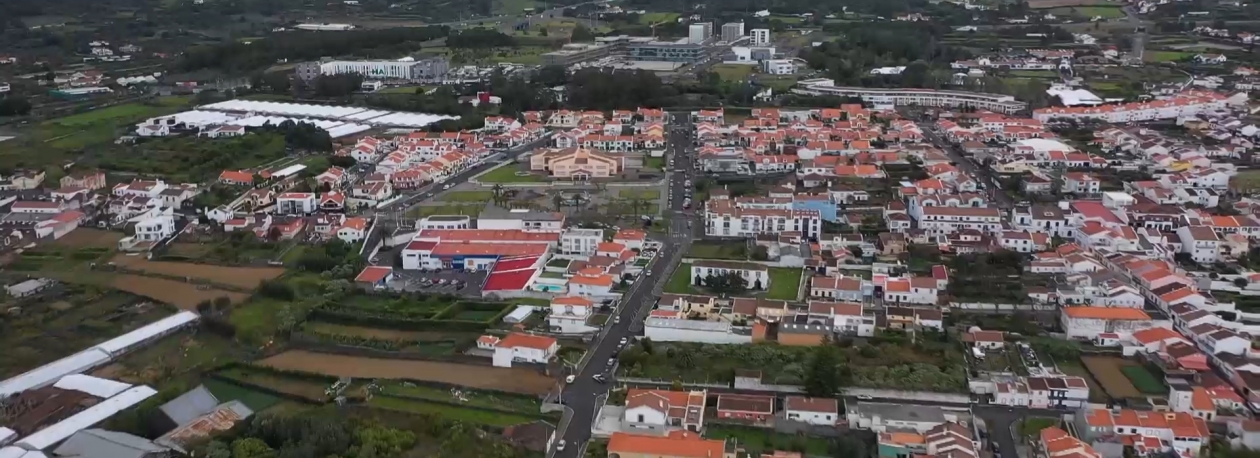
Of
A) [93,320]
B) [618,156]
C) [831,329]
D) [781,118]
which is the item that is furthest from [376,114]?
[831,329]

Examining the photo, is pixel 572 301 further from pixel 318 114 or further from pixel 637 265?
pixel 318 114

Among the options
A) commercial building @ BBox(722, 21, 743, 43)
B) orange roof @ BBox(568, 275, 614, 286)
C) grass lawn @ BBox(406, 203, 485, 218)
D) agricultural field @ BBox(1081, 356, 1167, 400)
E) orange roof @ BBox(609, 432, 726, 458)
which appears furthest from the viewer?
commercial building @ BBox(722, 21, 743, 43)

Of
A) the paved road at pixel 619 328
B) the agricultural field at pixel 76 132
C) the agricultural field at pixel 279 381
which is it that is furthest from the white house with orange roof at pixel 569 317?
the agricultural field at pixel 76 132

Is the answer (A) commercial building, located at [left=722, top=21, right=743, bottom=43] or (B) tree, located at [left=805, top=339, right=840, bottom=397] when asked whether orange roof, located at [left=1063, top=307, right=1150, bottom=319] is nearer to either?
(B) tree, located at [left=805, top=339, right=840, bottom=397]

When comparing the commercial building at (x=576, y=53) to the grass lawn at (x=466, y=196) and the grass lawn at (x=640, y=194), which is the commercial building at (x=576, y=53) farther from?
the grass lawn at (x=640, y=194)

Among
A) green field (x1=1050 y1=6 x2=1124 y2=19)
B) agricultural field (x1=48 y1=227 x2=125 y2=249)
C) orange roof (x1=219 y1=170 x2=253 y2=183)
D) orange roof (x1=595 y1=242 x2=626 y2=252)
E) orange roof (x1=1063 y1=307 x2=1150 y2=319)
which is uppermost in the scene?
green field (x1=1050 y1=6 x2=1124 y2=19)

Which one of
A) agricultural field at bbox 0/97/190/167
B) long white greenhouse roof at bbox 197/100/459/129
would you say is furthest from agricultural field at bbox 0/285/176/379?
long white greenhouse roof at bbox 197/100/459/129
